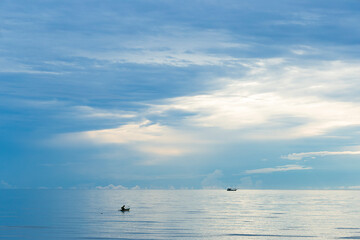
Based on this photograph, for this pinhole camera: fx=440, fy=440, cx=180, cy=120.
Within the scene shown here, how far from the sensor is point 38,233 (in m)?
86.9

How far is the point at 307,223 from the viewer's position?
103 m

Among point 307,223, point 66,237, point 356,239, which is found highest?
point 307,223

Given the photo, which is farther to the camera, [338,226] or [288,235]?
[338,226]

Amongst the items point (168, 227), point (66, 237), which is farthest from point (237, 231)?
point (66, 237)

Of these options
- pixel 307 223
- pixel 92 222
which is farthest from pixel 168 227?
pixel 307 223

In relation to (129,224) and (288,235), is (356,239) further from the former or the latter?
(129,224)

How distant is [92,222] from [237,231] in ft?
118

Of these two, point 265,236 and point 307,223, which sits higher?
point 307,223

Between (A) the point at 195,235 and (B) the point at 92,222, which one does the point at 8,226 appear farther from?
(A) the point at 195,235

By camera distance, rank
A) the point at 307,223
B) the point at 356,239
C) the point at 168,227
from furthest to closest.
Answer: the point at 307,223 → the point at 168,227 → the point at 356,239

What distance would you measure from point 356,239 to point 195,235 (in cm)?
2929

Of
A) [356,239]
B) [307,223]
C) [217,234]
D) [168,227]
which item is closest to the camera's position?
[356,239]

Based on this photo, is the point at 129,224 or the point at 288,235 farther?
the point at 129,224

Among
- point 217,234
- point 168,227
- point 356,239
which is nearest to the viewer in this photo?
point 356,239
